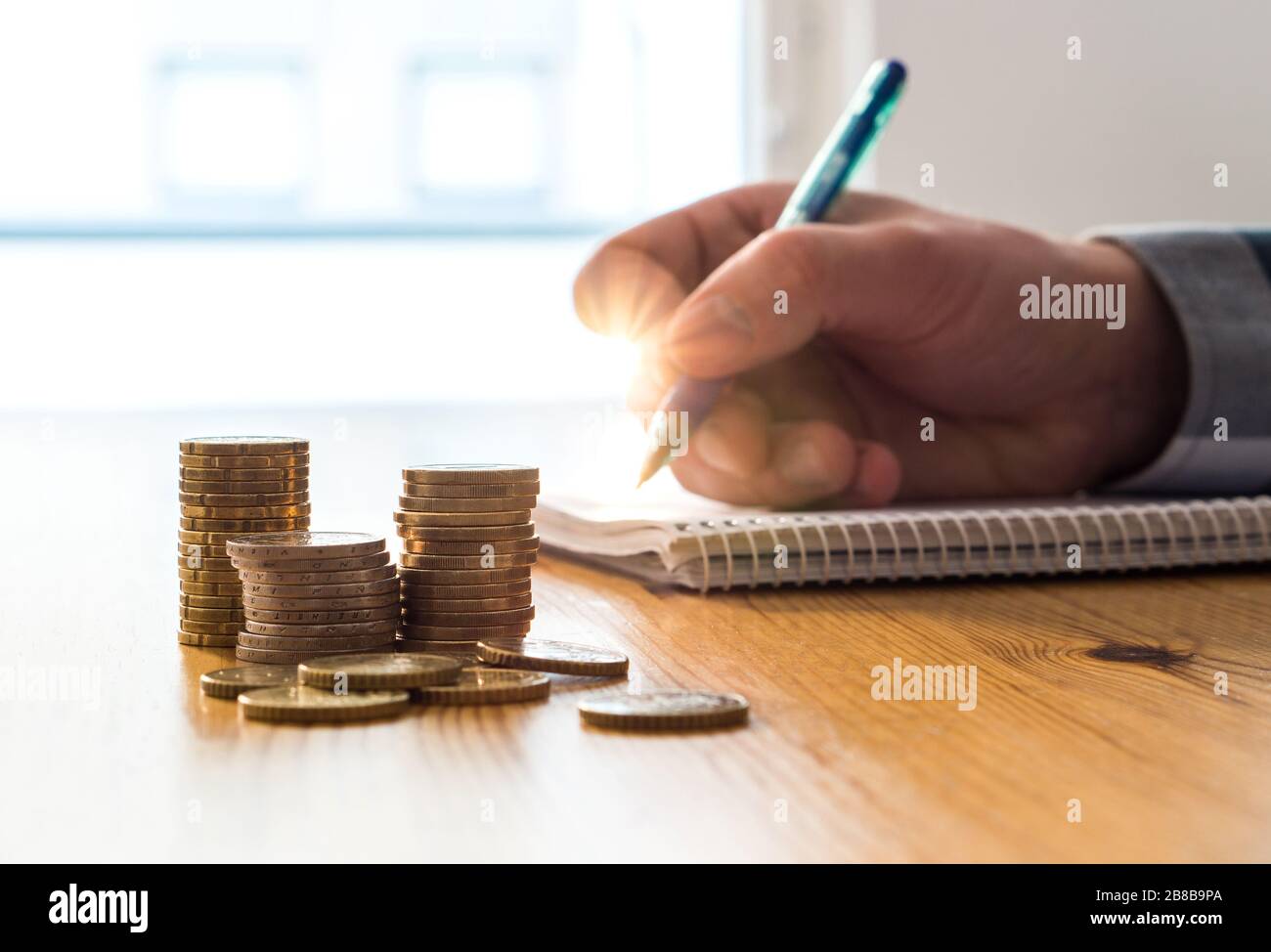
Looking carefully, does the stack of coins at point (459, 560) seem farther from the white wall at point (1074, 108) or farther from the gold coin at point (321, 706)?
the white wall at point (1074, 108)

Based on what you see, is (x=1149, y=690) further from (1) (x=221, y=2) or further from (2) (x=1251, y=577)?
(1) (x=221, y=2)

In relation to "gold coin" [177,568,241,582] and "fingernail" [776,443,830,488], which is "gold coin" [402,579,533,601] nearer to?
"gold coin" [177,568,241,582]

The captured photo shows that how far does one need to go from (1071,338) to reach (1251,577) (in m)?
0.37

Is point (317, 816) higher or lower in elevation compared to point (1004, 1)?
lower

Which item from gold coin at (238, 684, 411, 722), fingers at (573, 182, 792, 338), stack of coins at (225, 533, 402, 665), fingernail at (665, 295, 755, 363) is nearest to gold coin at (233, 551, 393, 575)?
stack of coins at (225, 533, 402, 665)

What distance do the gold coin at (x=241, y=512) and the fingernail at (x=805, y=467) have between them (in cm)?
48

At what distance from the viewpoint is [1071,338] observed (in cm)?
131

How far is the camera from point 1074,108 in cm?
326

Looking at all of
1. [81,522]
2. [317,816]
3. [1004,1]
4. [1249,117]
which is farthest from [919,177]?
[317,816]

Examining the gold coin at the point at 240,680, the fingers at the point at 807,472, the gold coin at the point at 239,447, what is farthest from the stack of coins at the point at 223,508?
the fingers at the point at 807,472

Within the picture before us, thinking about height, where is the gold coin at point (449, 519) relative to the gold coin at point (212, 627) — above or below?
above

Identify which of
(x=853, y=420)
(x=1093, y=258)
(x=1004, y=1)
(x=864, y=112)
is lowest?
(x=853, y=420)

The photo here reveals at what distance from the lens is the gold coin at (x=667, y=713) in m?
0.57

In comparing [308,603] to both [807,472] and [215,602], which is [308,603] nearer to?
[215,602]
